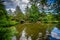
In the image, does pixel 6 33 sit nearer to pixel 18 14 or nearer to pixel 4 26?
pixel 4 26

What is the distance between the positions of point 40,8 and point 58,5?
25 cm

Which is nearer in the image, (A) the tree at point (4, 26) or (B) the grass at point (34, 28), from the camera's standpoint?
(A) the tree at point (4, 26)

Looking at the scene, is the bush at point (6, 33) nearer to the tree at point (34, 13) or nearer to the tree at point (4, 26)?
the tree at point (4, 26)

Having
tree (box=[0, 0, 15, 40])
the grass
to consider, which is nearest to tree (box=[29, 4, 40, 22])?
the grass

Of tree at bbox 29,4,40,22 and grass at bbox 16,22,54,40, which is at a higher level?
tree at bbox 29,4,40,22

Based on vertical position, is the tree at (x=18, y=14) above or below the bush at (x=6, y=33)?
above

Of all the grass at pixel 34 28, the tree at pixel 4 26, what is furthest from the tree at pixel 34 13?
the tree at pixel 4 26

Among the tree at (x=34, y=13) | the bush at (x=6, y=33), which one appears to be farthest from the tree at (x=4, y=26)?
the tree at (x=34, y=13)

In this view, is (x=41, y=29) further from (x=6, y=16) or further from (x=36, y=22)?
(x=6, y=16)

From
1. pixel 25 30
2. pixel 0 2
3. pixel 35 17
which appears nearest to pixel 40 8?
pixel 35 17

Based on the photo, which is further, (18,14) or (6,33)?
(18,14)

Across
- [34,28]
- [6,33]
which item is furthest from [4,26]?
[34,28]

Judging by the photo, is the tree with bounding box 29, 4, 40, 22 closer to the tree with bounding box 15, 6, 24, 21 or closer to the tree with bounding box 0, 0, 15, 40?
the tree with bounding box 15, 6, 24, 21

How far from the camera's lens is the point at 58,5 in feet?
9.59
